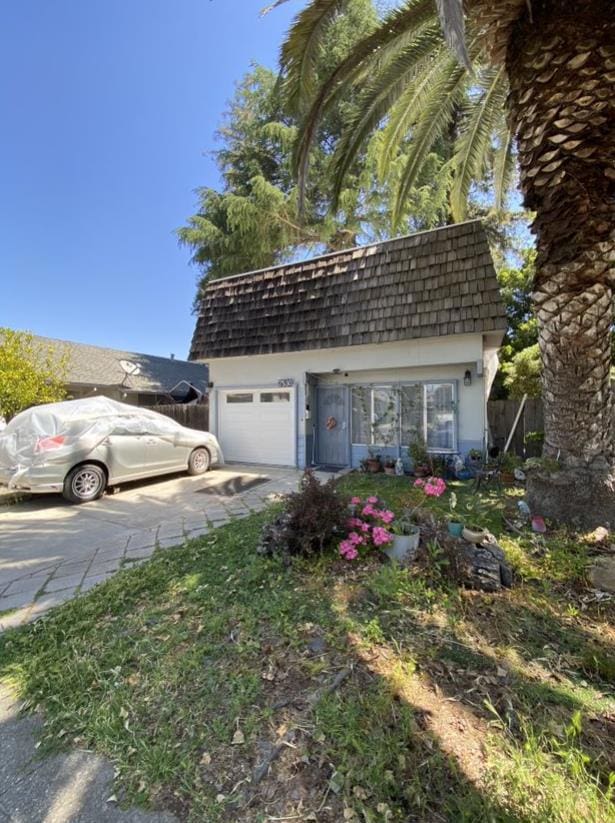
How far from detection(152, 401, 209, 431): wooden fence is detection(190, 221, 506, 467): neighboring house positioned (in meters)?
1.97

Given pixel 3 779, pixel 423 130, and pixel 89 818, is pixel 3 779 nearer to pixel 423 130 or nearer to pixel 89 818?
pixel 89 818

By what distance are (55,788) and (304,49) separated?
718 centimetres

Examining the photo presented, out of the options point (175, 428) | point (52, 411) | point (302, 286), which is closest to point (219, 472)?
point (175, 428)

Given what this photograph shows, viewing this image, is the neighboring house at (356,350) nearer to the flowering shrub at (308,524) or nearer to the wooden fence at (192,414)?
the wooden fence at (192,414)

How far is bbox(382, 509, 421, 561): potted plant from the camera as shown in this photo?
140 inches

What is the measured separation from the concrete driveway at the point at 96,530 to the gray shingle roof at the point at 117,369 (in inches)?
399

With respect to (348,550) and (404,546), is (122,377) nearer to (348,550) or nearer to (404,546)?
(348,550)

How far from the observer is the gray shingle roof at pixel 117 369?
651 inches

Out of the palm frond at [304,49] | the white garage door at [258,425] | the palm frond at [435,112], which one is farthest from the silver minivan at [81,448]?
the palm frond at [435,112]

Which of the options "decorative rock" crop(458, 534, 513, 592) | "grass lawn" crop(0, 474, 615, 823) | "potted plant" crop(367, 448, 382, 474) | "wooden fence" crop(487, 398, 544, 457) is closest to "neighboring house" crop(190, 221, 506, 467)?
"potted plant" crop(367, 448, 382, 474)

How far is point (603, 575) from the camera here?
336 centimetres

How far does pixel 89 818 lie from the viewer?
152 cm

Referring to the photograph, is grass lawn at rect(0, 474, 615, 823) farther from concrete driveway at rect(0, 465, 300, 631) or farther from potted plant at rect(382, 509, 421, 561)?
concrete driveway at rect(0, 465, 300, 631)

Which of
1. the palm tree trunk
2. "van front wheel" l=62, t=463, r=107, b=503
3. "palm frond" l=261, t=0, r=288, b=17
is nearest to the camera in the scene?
the palm tree trunk
